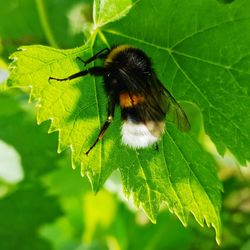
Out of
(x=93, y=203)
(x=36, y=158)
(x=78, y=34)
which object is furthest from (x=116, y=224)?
(x=78, y=34)

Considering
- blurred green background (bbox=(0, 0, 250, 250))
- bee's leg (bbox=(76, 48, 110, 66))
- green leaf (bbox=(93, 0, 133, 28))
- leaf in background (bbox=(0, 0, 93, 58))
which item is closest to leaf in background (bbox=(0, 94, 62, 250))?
blurred green background (bbox=(0, 0, 250, 250))

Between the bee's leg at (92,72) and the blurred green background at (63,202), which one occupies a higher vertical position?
the bee's leg at (92,72)

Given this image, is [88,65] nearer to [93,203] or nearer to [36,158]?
[36,158]

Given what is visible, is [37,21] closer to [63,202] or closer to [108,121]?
[63,202]

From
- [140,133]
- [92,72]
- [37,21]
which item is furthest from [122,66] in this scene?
[37,21]

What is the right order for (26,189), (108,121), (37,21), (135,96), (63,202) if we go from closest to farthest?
(135,96), (108,121), (26,189), (63,202), (37,21)

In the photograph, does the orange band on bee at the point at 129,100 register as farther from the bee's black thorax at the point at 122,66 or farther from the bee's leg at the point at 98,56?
the bee's leg at the point at 98,56

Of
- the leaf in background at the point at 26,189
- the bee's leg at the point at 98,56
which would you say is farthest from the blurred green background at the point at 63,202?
the bee's leg at the point at 98,56
